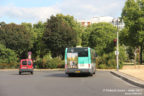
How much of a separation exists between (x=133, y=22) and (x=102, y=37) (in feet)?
53.8

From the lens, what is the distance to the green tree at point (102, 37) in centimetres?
7145

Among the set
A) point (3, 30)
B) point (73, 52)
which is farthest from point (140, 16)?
point (73, 52)

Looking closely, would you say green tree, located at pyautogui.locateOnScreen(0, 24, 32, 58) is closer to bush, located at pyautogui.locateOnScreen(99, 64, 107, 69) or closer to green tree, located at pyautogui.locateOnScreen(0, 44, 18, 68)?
green tree, located at pyautogui.locateOnScreen(0, 44, 18, 68)

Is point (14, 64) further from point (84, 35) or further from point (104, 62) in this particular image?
point (84, 35)

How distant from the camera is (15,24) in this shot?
70.6 m

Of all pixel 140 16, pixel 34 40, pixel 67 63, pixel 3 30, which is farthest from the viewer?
pixel 34 40

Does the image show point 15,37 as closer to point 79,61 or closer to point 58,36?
point 58,36

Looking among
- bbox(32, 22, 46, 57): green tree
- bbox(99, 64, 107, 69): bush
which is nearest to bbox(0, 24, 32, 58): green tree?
bbox(32, 22, 46, 57): green tree

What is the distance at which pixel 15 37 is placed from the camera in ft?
222

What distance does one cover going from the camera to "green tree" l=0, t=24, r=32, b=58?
66.4 metres

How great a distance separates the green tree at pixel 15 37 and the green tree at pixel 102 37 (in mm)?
16920

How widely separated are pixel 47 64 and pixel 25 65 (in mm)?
16913

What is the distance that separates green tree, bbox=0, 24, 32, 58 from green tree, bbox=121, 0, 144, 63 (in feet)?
80.2

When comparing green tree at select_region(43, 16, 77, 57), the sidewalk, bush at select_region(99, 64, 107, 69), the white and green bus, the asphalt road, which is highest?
green tree at select_region(43, 16, 77, 57)
